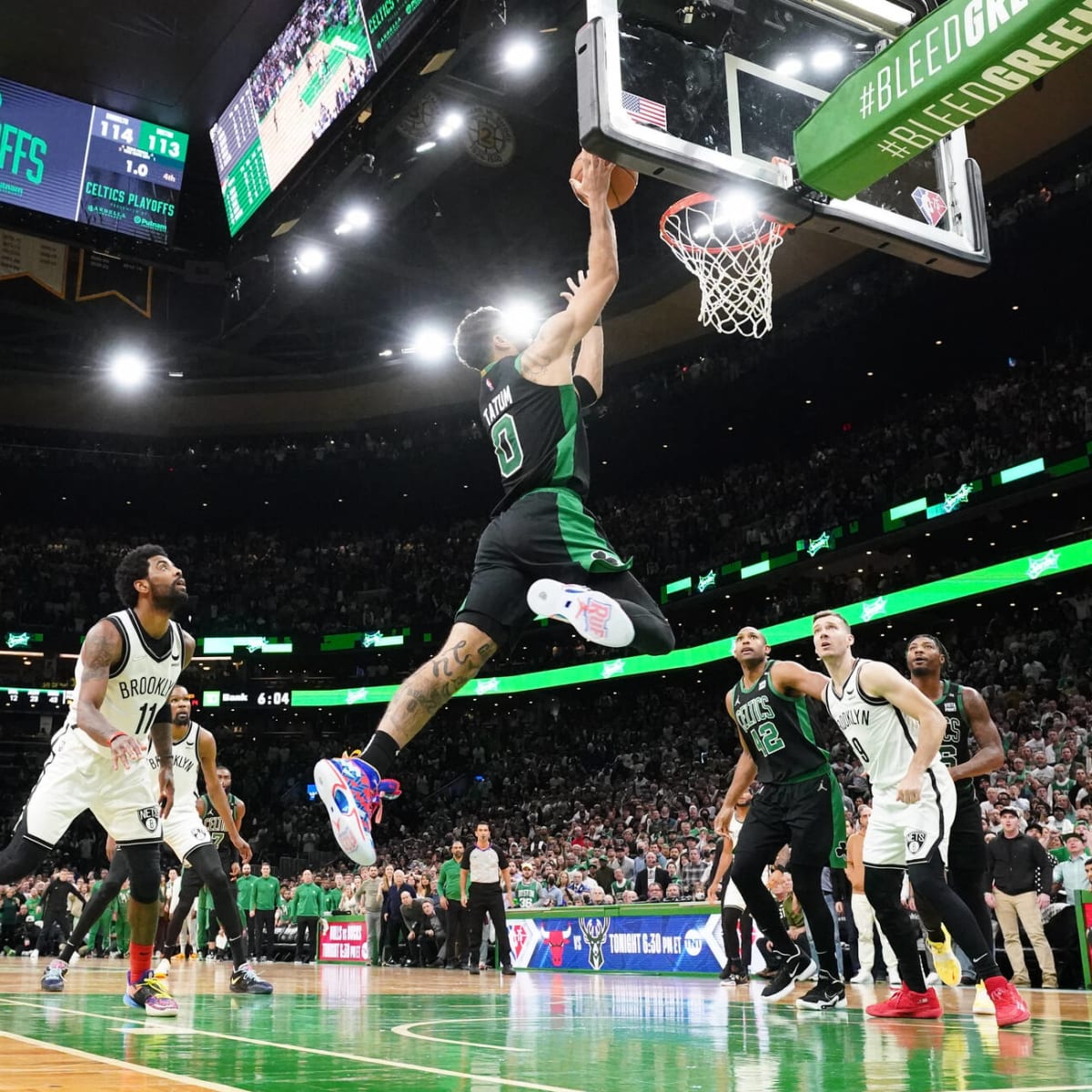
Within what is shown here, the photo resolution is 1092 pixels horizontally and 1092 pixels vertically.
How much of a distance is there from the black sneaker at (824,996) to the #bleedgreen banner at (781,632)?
12.1 meters

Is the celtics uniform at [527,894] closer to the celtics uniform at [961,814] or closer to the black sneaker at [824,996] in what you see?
the black sneaker at [824,996]

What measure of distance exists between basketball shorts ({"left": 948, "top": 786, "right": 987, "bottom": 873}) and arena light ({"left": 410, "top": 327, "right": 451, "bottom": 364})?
2343 cm

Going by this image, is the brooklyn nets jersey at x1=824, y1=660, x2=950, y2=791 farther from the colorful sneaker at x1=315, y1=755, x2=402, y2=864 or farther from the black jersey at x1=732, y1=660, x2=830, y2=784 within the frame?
the colorful sneaker at x1=315, y1=755, x2=402, y2=864

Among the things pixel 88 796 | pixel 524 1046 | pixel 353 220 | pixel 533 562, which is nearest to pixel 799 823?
pixel 524 1046

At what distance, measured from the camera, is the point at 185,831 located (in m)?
8.41

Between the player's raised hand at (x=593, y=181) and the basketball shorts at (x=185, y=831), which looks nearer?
the player's raised hand at (x=593, y=181)

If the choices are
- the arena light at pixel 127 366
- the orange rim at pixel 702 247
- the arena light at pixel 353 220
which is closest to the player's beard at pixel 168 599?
the orange rim at pixel 702 247

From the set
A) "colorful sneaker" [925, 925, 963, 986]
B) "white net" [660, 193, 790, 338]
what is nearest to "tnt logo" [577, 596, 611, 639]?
"colorful sneaker" [925, 925, 963, 986]

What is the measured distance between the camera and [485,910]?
586 inches

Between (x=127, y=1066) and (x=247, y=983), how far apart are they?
5.19 m

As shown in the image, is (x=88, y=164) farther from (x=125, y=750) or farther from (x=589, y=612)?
(x=589, y=612)

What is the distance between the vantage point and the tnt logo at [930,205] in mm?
6641

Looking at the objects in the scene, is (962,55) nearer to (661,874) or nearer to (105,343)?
(661,874)

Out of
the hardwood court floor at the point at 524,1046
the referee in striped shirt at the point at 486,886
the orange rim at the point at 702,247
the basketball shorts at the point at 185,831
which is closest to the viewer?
the hardwood court floor at the point at 524,1046
